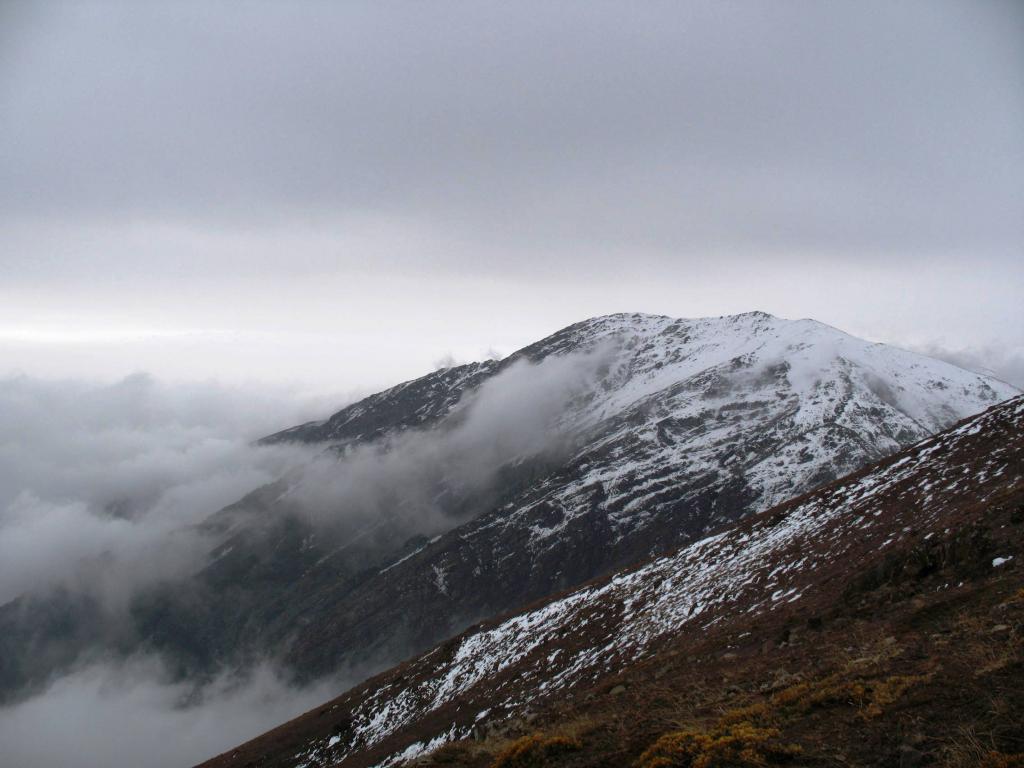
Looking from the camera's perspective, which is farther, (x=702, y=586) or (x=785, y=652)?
(x=702, y=586)

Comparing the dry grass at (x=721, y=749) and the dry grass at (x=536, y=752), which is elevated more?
the dry grass at (x=721, y=749)

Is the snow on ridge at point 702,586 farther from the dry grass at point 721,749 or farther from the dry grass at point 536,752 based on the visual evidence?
the dry grass at point 536,752

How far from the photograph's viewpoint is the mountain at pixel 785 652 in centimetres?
1109

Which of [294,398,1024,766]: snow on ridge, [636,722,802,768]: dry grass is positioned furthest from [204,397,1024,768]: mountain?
[294,398,1024,766]: snow on ridge

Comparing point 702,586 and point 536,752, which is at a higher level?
point 536,752

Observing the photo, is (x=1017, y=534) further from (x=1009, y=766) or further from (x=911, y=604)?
(x=1009, y=766)

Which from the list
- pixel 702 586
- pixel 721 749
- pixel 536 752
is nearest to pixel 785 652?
pixel 721 749

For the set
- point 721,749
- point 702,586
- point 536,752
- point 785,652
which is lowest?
point 702,586

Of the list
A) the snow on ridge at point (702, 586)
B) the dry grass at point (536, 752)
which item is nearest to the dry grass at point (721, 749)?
the dry grass at point (536, 752)

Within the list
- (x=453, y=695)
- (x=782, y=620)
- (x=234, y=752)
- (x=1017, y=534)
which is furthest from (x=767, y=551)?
(x=234, y=752)

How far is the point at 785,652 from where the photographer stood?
19.7m

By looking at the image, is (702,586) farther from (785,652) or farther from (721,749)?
(721,749)

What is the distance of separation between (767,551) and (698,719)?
93.1 feet

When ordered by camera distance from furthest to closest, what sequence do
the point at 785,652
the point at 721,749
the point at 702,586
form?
the point at 702,586, the point at 785,652, the point at 721,749
